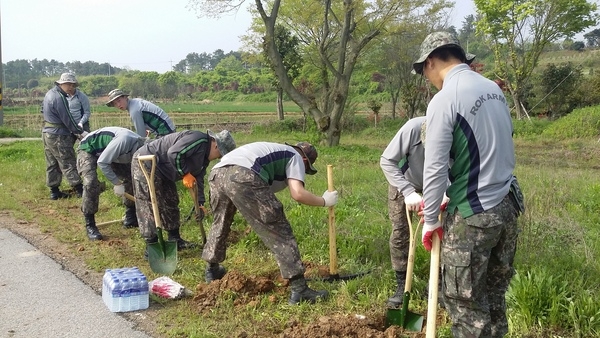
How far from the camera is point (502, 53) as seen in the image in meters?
27.6

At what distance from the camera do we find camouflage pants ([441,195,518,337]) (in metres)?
3.12

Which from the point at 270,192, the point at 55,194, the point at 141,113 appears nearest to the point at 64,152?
the point at 55,194

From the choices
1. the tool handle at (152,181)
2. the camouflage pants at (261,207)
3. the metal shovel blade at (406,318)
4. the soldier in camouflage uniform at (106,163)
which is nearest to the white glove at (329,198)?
the camouflage pants at (261,207)

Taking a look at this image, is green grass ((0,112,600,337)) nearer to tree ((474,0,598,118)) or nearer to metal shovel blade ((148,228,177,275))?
metal shovel blade ((148,228,177,275))

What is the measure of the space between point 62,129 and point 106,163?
3.33 m

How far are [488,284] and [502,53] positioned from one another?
2662 cm

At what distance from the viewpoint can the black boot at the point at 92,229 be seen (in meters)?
6.79

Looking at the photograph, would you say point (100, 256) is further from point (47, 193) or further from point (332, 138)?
point (332, 138)

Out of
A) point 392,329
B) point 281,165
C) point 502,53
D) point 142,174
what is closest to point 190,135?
point 142,174

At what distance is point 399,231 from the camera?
4625mm

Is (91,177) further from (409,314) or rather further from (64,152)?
(409,314)

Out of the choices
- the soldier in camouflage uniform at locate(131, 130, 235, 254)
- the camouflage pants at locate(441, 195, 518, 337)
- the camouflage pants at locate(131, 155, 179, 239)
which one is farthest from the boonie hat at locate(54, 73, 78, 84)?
the camouflage pants at locate(441, 195, 518, 337)

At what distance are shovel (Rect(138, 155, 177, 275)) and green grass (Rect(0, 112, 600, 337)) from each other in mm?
118

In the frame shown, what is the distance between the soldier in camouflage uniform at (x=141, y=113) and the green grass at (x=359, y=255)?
1171 mm
